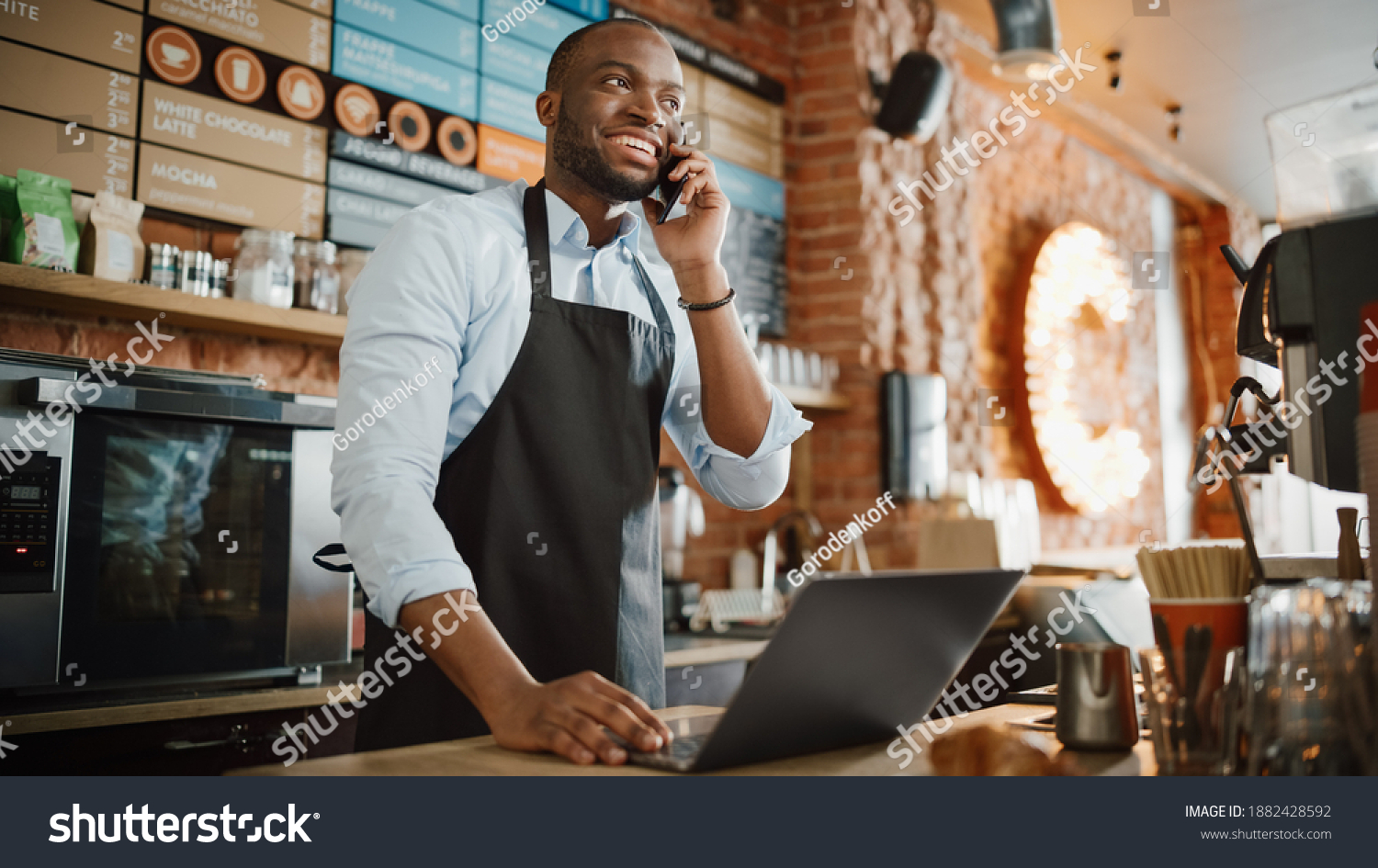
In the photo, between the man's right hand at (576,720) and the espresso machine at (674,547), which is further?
the espresso machine at (674,547)

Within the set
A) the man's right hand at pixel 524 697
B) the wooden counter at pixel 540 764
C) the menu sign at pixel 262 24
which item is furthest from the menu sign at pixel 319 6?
the wooden counter at pixel 540 764

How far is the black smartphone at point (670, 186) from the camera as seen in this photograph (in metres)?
1.42

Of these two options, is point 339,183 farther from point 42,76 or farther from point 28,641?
point 28,641

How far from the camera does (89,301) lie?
195 centimetres

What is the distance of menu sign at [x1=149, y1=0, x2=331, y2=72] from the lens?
7.29 ft

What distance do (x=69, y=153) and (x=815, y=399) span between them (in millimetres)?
2217

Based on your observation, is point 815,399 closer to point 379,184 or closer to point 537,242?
point 379,184

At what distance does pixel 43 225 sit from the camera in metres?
1.86

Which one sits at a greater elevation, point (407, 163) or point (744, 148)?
point (744, 148)

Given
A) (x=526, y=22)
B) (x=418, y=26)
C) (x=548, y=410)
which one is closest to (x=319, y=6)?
(x=418, y=26)

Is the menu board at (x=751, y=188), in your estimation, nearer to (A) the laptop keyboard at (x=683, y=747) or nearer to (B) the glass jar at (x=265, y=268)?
(B) the glass jar at (x=265, y=268)

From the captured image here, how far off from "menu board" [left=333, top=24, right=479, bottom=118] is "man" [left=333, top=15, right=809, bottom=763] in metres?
1.24

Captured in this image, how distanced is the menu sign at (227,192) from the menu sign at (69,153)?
39 millimetres

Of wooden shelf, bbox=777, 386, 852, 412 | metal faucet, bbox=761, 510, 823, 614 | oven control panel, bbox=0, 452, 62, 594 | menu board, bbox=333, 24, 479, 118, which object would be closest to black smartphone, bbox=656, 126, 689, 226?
oven control panel, bbox=0, 452, 62, 594
